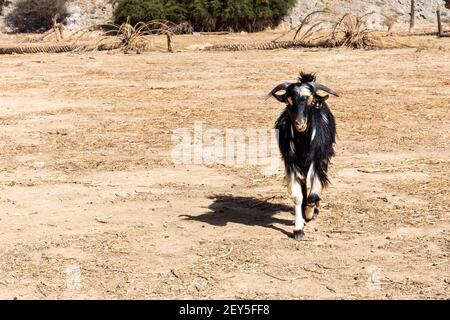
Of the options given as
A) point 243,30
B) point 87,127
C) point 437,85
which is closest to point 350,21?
point 437,85

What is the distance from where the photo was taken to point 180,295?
19.2ft

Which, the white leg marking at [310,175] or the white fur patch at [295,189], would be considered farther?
the white leg marking at [310,175]

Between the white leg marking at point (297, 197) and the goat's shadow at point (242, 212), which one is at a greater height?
the white leg marking at point (297, 197)

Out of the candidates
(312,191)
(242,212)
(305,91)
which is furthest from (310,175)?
(242,212)

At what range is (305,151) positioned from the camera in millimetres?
7406

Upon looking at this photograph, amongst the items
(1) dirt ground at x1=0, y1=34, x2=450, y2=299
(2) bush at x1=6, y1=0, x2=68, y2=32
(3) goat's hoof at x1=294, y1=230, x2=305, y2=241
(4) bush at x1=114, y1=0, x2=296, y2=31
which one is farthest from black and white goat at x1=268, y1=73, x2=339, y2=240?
(2) bush at x1=6, y1=0, x2=68, y2=32

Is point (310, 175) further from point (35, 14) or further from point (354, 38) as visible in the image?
point (35, 14)

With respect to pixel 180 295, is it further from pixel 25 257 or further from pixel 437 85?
pixel 437 85

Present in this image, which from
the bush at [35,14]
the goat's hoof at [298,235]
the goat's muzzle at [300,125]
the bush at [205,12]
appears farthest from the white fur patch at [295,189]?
the bush at [35,14]

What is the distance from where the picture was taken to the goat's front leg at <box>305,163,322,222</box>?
7.41 metres

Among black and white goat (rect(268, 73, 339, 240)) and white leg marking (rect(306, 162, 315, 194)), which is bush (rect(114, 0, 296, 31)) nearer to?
black and white goat (rect(268, 73, 339, 240))

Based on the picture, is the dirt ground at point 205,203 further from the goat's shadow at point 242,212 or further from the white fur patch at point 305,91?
the white fur patch at point 305,91

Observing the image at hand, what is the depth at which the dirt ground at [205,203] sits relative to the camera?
6219 millimetres

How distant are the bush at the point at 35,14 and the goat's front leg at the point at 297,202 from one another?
35369mm
